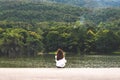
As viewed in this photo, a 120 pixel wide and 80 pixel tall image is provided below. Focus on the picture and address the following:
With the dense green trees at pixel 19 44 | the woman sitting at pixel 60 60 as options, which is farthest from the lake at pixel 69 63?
the dense green trees at pixel 19 44

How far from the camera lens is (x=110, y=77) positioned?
12.7 m

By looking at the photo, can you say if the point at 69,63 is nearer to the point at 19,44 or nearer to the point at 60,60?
the point at 60,60

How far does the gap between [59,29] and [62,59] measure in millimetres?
118562

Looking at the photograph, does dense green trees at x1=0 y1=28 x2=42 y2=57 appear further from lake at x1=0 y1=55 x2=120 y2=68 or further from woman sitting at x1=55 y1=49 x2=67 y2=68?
woman sitting at x1=55 y1=49 x2=67 y2=68

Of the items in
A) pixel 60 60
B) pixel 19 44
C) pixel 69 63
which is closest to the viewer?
pixel 60 60

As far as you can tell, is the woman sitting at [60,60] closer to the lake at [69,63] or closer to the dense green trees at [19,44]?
the lake at [69,63]

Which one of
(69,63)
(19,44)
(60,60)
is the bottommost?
(19,44)

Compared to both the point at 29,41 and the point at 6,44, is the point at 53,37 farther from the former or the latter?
the point at 6,44

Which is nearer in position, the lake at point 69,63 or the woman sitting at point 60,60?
the woman sitting at point 60,60

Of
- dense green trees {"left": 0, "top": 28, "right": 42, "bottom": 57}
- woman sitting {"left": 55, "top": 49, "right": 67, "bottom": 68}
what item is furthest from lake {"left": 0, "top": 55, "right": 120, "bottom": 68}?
dense green trees {"left": 0, "top": 28, "right": 42, "bottom": 57}

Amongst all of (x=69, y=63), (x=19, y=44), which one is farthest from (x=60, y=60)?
(x=19, y=44)

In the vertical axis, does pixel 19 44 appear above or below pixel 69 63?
below

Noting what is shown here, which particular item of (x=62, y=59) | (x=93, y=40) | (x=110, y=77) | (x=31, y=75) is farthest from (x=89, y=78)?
(x=93, y=40)

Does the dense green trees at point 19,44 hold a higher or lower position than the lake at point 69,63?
lower
